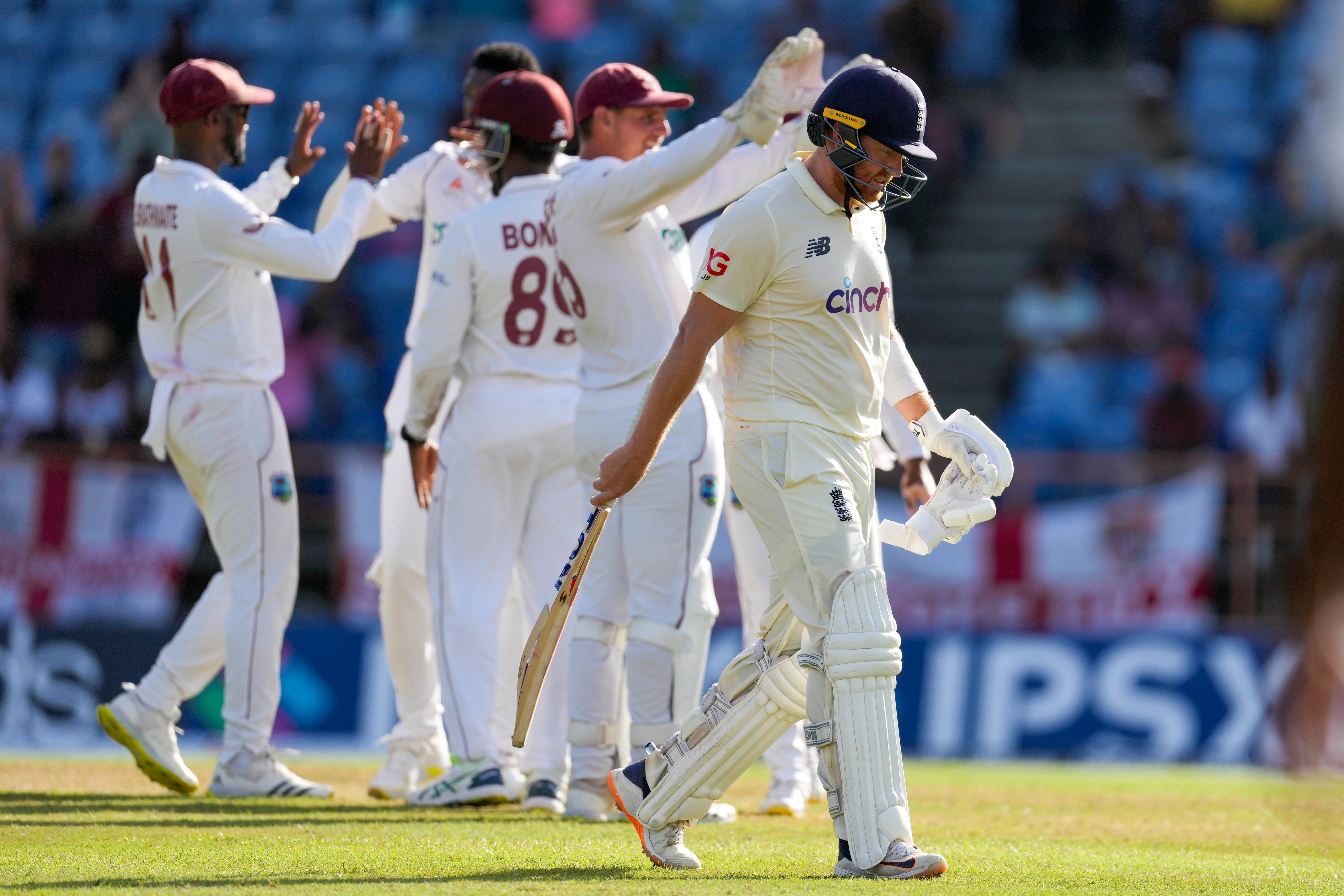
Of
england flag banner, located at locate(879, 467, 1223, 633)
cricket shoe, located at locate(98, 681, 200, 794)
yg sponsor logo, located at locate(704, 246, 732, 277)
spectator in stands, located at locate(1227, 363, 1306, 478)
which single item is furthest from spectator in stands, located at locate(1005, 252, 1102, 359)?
yg sponsor logo, located at locate(704, 246, 732, 277)

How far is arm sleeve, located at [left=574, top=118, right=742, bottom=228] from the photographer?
5543mm

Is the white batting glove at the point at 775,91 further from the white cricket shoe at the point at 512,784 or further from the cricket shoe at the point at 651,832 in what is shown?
the white cricket shoe at the point at 512,784

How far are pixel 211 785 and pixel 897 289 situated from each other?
1028 centimetres

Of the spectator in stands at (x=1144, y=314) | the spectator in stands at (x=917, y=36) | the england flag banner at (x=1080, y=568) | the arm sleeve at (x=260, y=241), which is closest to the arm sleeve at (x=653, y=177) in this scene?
the arm sleeve at (x=260, y=241)

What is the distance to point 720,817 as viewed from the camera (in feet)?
20.7

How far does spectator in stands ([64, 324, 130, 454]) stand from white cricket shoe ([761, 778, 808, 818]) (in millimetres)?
8589

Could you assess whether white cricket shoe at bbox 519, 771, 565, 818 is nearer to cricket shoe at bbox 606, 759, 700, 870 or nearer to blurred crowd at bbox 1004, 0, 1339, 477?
cricket shoe at bbox 606, 759, 700, 870

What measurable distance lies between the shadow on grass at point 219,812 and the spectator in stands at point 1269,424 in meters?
8.48

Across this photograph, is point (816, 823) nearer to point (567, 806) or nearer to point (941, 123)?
point (567, 806)

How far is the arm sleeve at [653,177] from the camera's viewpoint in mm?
5543

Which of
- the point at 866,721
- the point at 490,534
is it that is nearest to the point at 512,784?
the point at 490,534

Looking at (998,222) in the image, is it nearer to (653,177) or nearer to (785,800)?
(785,800)

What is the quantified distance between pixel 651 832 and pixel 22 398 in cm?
1062

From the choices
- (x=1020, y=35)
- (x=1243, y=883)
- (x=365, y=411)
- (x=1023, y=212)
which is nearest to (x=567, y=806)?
(x=1243, y=883)
